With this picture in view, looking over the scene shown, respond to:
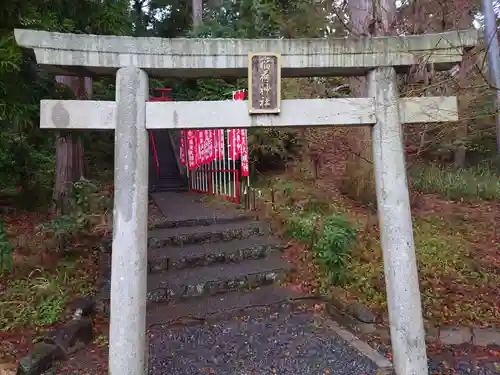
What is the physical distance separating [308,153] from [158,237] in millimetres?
4569

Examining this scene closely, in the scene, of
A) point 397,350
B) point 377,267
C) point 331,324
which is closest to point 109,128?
point 397,350

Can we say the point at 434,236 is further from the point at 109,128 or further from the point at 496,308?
the point at 109,128

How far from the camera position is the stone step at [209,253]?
5988mm

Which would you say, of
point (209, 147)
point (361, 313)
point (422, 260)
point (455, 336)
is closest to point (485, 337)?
point (455, 336)

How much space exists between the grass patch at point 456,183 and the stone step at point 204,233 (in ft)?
14.9

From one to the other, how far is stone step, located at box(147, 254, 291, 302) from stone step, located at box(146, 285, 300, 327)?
0.09 m

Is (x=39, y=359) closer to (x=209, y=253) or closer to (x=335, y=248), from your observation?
(x=209, y=253)

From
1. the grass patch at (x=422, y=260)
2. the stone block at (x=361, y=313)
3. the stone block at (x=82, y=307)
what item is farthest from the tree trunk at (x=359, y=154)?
the stone block at (x=82, y=307)

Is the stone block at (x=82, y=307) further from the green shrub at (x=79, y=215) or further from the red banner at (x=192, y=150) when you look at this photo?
the red banner at (x=192, y=150)

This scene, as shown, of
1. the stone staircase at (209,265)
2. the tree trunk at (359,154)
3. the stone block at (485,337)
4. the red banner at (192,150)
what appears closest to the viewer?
the stone block at (485,337)

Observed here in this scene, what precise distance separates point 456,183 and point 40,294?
8.96 m

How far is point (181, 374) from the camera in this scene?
12.5ft

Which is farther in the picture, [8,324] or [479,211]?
[479,211]

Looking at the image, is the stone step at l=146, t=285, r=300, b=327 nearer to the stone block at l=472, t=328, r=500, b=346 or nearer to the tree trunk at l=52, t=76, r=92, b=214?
the stone block at l=472, t=328, r=500, b=346
